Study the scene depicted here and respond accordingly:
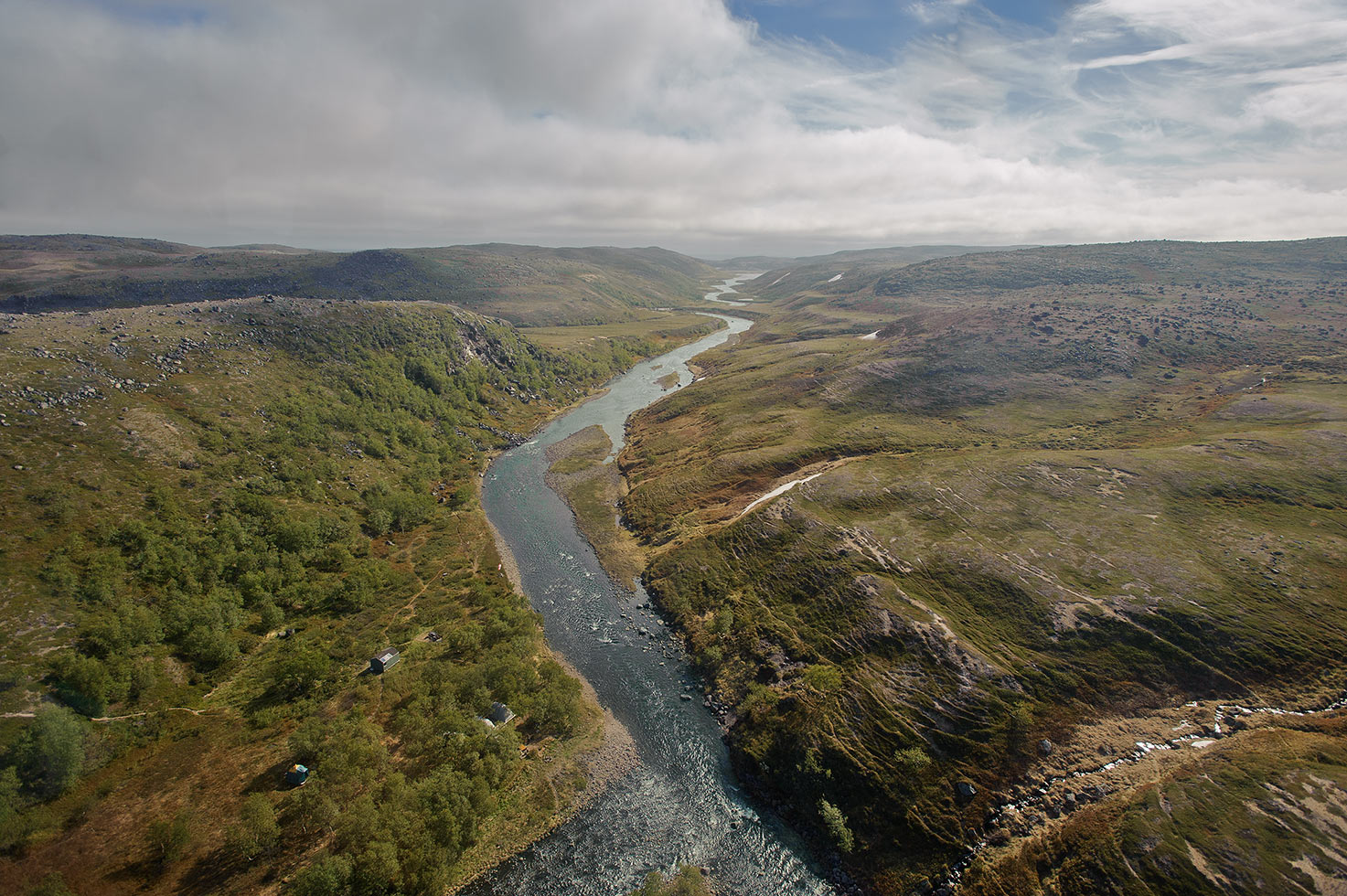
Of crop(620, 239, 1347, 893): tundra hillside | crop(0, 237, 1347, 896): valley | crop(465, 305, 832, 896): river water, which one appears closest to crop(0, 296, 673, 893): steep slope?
crop(0, 237, 1347, 896): valley

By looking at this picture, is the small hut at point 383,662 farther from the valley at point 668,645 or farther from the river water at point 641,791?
the river water at point 641,791

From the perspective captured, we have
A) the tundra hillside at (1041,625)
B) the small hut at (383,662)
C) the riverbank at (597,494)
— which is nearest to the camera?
the tundra hillside at (1041,625)

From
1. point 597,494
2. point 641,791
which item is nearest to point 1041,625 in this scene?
point 641,791

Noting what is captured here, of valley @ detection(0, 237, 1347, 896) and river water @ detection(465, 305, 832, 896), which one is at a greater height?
valley @ detection(0, 237, 1347, 896)

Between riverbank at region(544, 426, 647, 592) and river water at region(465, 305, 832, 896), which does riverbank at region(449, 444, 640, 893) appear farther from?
riverbank at region(544, 426, 647, 592)

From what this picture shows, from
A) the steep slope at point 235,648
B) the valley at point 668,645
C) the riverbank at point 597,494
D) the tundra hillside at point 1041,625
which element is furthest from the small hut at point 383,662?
the tundra hillside at point 1041,625

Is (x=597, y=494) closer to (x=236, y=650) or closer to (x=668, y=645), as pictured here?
(x=668, y=645)

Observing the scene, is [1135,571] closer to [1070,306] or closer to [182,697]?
[182,697]
